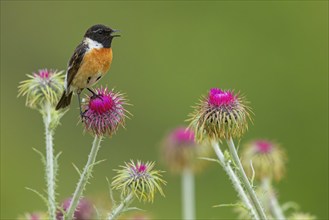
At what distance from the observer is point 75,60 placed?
335 inches

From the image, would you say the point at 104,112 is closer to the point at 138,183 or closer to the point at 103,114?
the point at 103,114

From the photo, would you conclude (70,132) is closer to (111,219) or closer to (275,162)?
(275,162)

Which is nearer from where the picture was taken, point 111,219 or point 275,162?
point 111,219

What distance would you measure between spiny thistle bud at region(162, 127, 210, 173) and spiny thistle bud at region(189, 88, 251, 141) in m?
3.08

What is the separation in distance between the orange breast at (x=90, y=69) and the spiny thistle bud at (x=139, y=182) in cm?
126

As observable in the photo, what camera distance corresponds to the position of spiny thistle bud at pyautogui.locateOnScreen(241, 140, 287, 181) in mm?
9238

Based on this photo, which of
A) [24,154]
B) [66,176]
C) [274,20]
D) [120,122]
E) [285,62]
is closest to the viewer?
[120,122]

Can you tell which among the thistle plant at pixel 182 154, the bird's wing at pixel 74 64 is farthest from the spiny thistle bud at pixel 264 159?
the bird's wing at pixel 74 64

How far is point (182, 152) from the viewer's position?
35.2 feet

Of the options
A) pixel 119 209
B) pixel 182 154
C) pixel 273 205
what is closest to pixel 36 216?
pixel 119 209

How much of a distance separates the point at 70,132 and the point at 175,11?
21.2 feet

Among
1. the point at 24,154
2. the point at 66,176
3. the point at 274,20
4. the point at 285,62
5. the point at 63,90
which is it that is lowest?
the point at 63,90

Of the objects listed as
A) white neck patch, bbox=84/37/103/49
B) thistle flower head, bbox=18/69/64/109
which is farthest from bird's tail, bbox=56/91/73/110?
white neck patch, bbox=84/37/103/49

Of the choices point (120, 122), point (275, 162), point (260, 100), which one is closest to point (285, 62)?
point (260, 100)
